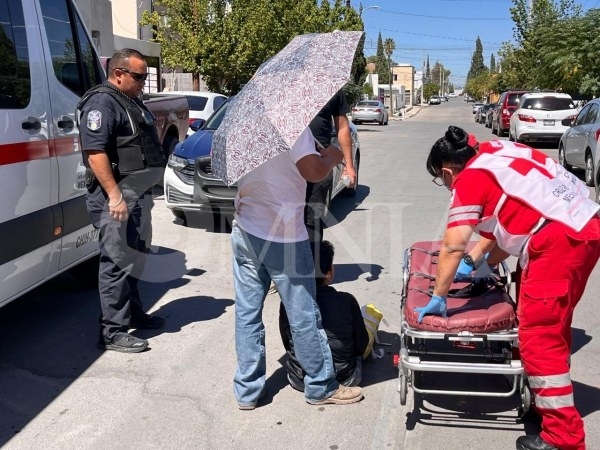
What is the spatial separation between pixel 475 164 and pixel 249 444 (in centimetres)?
181

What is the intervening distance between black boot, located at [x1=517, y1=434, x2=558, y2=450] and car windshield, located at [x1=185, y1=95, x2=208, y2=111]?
12564 millimetres

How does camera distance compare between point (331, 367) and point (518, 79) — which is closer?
point (331, 367)

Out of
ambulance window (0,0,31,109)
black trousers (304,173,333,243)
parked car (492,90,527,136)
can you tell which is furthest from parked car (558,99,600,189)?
parked car (492,90,527,136)

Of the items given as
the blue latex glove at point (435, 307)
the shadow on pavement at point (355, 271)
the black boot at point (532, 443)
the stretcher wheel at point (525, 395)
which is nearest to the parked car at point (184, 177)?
the shadow on pavement at point (355, 271)

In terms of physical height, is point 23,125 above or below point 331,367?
above

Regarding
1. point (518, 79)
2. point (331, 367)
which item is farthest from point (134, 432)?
point (518, 79)

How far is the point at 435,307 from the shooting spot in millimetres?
3324

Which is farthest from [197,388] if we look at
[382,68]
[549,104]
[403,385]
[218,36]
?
[382,68]

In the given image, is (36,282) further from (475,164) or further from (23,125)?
(475,164)

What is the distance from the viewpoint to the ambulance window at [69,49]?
182 inches

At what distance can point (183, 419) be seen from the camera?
12.2 ft

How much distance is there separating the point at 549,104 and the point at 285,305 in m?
18.8

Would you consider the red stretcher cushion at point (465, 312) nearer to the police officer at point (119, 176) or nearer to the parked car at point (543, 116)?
the police officer at point (119, 176)

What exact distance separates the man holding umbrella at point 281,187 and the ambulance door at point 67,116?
1.51 metres
